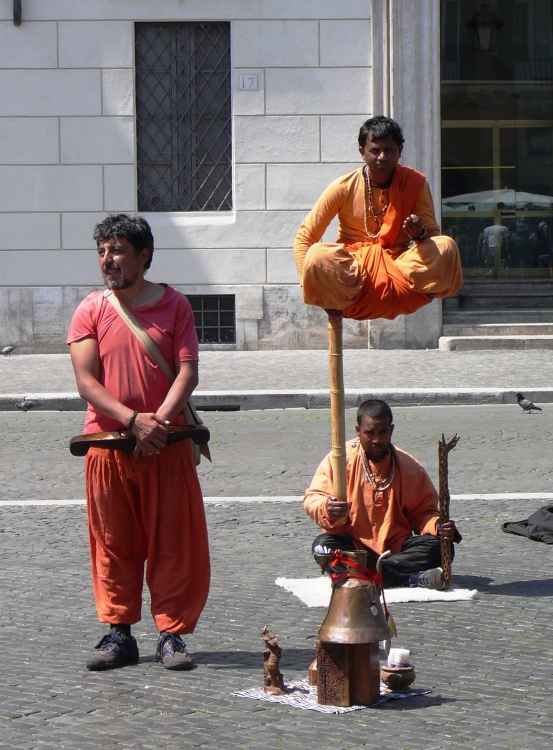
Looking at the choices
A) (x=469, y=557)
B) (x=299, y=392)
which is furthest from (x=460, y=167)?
(x=469, y=557)

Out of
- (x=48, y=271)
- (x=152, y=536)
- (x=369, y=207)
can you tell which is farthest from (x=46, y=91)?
(x=152, y=536)

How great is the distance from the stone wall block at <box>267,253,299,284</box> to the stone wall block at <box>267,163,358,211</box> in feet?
1.94

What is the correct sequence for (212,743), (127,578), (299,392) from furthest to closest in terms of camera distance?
(299,392), (127,578), (212,743)

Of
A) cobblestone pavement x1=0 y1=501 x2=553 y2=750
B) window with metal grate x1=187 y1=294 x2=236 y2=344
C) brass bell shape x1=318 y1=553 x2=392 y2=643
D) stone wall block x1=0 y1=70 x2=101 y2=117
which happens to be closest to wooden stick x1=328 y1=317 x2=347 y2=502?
cobblestone pavement x1=0 y1=501 x2=553 y2=750

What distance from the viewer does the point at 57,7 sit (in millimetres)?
16656

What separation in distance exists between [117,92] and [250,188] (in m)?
2.16

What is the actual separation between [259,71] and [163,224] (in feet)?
7.84

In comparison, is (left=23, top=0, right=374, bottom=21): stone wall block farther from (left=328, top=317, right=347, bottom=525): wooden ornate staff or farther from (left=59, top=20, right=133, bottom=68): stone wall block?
(left=328, top=317, right=347, bottom=525): wooden ornate staff

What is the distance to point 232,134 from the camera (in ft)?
55.5

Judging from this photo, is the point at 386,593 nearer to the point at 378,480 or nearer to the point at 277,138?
the point at 378,480

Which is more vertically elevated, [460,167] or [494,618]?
[460,167]

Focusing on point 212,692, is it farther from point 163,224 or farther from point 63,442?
point 163,224

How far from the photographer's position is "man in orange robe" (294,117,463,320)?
17.9 ft

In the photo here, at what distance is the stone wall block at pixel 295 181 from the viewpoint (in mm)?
16891
